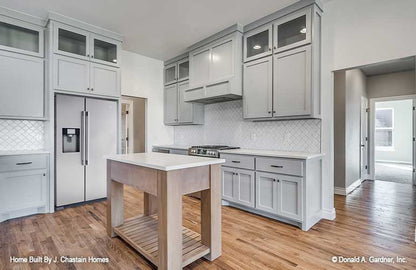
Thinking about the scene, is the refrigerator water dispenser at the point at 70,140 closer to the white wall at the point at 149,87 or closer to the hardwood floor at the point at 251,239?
the hardwood floor at the point at 251,239

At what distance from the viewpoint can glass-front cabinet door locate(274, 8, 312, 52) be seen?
112 inches

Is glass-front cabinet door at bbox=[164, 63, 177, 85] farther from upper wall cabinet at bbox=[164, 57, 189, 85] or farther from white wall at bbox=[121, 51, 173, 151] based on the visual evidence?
white wall at bbox=[121, 51, 173, 151]

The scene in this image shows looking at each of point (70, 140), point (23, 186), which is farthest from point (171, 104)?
point (23, 186)

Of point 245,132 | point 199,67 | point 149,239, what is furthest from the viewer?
point 199,67

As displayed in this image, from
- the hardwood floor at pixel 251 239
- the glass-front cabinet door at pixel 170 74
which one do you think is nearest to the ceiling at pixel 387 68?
the hardwood floor at pixel 251 239

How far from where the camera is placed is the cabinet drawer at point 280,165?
2.64m

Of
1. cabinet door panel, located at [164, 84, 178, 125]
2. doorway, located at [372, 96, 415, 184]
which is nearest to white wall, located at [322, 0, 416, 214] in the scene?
cabinet door panel, located at [164, 84, 178, 125]

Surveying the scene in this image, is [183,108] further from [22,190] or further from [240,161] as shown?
[22,190]

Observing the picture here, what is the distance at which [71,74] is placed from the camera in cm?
339

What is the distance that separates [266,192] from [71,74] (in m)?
3.36

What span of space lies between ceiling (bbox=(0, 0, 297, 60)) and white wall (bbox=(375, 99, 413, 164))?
835 cm

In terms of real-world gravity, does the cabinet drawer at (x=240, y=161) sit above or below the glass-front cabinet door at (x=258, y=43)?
below

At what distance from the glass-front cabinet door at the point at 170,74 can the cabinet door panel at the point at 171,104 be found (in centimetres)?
14

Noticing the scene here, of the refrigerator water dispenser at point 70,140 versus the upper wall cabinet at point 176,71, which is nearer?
the refrigerator water dispenser at point 70,140
